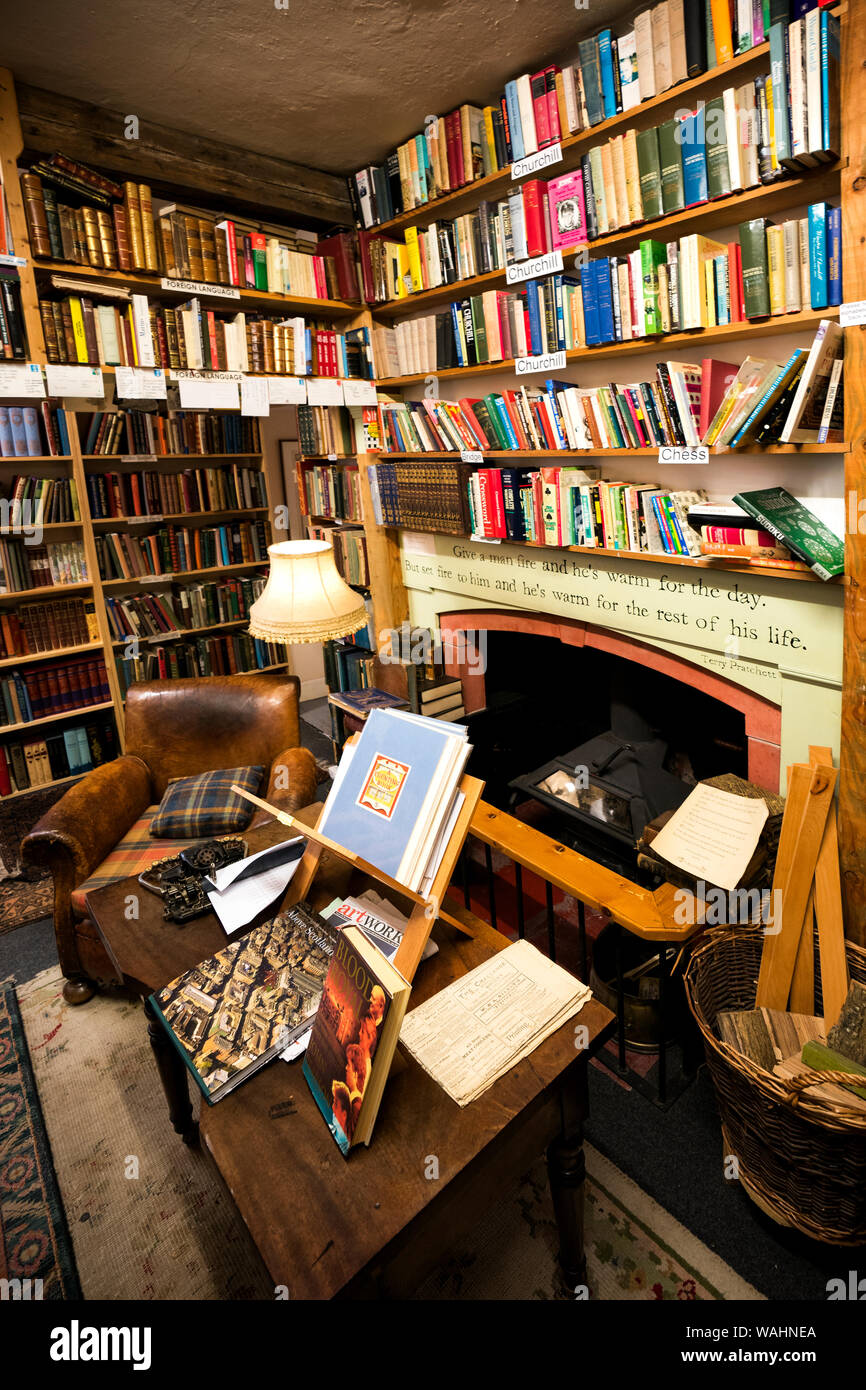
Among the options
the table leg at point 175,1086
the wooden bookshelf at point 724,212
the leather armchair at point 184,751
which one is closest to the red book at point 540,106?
the wooden bookshelf at point 724,212

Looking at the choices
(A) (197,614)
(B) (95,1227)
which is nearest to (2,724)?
(A) (197,614)

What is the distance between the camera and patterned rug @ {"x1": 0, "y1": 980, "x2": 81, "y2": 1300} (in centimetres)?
153

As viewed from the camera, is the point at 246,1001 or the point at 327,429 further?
Result: the point at 327,429

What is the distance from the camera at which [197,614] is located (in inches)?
159

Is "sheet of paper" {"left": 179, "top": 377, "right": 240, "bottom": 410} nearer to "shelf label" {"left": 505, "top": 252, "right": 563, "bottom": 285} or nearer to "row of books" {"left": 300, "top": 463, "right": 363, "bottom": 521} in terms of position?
"row of books" {"left": 300, "top": 463, "right": 363, "bottom": 521}

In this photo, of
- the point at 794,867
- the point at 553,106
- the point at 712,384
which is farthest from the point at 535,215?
the point at 794,867

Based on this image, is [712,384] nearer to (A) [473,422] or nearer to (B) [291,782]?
(A) [473,422]

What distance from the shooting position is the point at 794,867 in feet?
5.39

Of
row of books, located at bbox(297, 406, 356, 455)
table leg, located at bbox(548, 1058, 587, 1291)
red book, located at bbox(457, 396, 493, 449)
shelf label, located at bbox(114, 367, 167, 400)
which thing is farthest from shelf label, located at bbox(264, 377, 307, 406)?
table leg, located at bbox(548, 1058, 587, 1291)

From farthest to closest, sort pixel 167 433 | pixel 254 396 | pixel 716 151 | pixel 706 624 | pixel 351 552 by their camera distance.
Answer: pixel 167 433, pixel 351 552, pixel 254 396, pixel 706 624, pixel 716 151

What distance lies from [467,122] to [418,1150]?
310cm

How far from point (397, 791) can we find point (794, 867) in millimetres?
972

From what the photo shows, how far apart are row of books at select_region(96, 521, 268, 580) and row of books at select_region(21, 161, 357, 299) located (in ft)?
4.37
